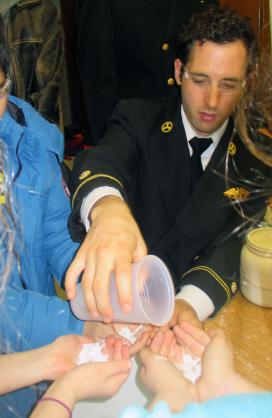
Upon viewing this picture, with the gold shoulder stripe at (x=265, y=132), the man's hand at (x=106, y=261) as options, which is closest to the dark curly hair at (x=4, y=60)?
the man's hand at (x=106, y=261)

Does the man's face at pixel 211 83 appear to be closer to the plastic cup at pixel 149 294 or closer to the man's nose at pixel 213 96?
the man's nose at pixel 213 96

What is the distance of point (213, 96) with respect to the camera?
1.00m

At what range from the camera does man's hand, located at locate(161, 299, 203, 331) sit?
0.75m

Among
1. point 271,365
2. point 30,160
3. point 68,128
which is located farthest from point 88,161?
point 68,128

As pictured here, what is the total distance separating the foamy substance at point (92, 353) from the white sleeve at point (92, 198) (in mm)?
182

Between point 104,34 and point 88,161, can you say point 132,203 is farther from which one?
point 104,34

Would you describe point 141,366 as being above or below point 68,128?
above

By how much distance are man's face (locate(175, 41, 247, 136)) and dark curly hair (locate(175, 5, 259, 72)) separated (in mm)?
15

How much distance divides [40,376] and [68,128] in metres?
2.29

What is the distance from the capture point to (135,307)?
0.54m

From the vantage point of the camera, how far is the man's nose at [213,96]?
99 cm

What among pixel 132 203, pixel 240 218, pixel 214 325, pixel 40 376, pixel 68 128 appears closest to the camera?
pixel 40 376

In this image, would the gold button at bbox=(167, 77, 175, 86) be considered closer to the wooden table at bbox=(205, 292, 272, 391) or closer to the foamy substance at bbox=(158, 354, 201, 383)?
the wooden table at bbox=(205, 292, 272, 391)

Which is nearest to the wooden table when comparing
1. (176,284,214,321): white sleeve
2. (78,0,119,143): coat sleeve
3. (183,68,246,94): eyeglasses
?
(176,284,214,321): white sleeve
